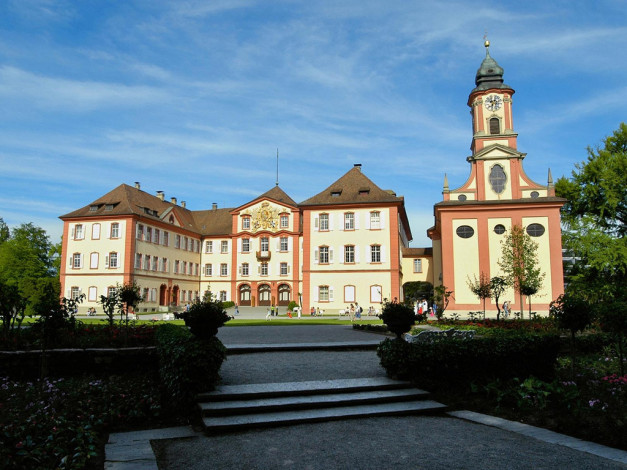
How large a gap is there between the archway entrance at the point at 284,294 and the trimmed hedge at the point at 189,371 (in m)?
48.8

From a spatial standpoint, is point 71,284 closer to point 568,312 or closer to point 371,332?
point 371,332

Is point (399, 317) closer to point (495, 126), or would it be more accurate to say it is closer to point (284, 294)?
point (495, 126)

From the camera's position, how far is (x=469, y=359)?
870 cm

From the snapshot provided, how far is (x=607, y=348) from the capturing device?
41.2ft

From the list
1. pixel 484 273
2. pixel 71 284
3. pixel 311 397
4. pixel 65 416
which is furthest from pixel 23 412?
pixel 71 284

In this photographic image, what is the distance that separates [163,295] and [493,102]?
37898mm

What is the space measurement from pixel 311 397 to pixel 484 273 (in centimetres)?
A: 3203

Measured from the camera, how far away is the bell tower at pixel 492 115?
4016 cm

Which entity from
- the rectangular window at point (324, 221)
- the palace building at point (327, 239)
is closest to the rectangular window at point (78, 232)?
the palace building at point (327, 239)

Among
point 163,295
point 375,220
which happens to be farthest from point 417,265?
point 163,295

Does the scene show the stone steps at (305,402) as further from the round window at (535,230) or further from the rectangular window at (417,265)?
the rectangular window at (417,265)

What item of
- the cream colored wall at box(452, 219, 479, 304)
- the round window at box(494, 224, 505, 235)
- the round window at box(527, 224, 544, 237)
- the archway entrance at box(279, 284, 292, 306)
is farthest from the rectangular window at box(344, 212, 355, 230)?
the round window at box(527, 224, 544, 237)

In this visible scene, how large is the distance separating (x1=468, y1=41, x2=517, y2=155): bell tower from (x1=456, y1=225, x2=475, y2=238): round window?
6441mm

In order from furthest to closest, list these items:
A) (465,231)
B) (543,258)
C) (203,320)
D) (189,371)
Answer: (465,231) < (543,258) < (203,320) < (189,371)
